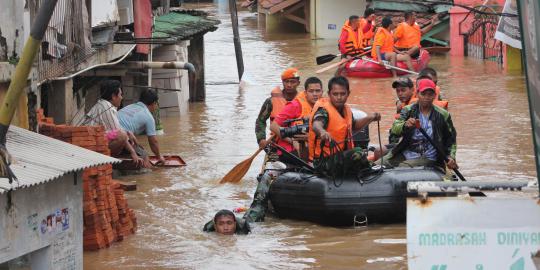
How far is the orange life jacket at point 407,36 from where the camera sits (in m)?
27.3

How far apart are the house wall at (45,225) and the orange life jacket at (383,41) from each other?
60.9 feet

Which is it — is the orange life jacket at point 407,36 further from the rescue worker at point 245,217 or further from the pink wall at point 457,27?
the rescue worker at point 245,217

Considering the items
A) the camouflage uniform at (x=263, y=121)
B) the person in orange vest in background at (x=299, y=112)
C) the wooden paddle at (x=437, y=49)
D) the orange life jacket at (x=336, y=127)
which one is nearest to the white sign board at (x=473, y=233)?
the orange life jacket at (x=336, y=127)

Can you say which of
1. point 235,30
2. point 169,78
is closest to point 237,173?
point 169,78

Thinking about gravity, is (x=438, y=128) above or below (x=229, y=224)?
above

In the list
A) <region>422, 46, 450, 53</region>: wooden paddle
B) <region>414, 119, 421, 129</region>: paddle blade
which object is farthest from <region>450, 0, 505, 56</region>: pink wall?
<region>414, 119, 421, 129</region>: paddle blade

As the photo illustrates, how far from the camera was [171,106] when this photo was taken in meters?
21.5

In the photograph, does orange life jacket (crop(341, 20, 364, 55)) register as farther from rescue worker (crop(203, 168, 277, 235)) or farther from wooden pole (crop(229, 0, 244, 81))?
rescue worker (crop(203, 168, 277, 235))

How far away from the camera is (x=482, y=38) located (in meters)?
29.8

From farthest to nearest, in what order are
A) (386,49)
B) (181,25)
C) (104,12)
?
(386,49)
(181,25)
(104,12)

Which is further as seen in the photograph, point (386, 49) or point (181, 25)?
point (386, 49)

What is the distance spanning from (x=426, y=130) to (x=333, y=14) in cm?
2862

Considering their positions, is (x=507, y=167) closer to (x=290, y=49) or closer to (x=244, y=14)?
(x=290, y=49)

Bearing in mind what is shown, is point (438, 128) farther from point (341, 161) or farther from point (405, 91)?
point (405, 91)
